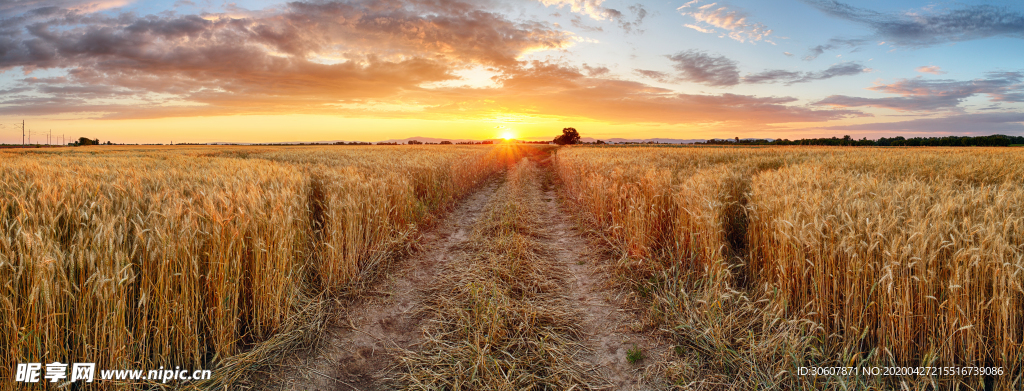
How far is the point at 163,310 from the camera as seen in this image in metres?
2.77

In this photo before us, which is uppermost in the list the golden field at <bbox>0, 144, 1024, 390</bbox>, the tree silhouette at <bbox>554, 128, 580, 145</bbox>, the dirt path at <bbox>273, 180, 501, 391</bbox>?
the tree silhouette at <bbox>554, 128, 580, 145</bbox>

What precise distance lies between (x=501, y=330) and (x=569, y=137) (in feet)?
341

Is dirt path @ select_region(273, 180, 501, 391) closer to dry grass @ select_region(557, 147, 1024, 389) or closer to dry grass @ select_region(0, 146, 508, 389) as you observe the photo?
dry grass @ select_region(0, 146, 508, 389)

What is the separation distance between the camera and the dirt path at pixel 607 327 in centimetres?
325

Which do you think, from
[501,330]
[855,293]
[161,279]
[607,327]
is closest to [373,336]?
[501,330]

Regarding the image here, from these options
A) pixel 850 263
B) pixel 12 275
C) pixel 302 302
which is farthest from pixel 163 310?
pixel 850 263

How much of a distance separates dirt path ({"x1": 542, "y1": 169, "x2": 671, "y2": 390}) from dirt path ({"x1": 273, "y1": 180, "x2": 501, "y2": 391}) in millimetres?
1842

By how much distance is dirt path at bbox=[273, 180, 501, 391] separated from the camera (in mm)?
3158

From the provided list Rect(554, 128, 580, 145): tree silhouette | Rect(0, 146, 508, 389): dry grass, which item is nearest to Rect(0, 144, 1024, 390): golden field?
Rect(0, 146, 508, 389): dry grass

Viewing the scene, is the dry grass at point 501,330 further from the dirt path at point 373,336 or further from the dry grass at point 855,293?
the dry grass at point 855,293

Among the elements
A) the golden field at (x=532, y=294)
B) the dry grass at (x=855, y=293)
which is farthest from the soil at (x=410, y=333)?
the dry grass at (x=855, y=293)

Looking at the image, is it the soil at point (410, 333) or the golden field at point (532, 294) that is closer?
the golden field at point (532, 294)

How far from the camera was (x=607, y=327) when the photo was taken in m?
3.99

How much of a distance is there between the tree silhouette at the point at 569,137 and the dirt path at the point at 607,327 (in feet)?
329
